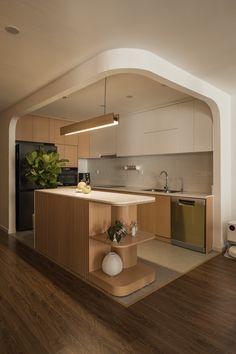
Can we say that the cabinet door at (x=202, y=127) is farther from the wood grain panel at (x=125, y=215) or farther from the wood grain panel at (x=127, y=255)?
the wood grain panel at (x=127, y=255)

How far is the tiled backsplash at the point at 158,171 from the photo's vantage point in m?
4.26

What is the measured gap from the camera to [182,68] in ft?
9.24

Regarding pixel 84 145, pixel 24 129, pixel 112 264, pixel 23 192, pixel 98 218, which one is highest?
pixel 24 129

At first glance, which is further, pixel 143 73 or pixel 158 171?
pixel 158 171

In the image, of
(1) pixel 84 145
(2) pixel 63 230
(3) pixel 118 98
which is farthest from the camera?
(1) pixel 84 145

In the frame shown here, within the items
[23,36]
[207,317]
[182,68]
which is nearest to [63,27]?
[23,36]

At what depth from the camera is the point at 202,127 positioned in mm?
3934

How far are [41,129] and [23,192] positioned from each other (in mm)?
1523

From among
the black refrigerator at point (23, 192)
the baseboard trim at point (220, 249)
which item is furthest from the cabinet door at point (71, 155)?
the baseboard trim at point (220, 249)

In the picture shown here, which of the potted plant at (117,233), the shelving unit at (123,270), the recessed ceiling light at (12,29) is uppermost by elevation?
the recessed ceiling light at (12,29)

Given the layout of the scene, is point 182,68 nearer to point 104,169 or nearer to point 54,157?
point 54,157

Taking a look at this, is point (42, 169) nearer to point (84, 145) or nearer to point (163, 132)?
point (84, 145)

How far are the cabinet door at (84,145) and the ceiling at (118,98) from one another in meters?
0.83

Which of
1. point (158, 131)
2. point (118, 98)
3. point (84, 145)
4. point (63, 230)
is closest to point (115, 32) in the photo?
point (118, 98)
